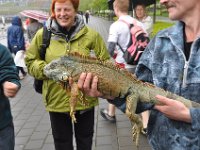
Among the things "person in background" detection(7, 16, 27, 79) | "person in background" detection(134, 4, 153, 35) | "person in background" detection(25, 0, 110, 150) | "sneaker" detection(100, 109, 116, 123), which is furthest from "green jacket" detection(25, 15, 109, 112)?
"person in background" detection(7, 16, 27, 79)

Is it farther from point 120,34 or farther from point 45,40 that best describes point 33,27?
point 45,40

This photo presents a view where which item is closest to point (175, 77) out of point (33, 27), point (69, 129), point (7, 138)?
point (7, 138)

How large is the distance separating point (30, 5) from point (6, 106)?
3814 inches

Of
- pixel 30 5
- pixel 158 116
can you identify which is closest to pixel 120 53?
pixel 158 116

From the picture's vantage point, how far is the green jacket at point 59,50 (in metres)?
3.79

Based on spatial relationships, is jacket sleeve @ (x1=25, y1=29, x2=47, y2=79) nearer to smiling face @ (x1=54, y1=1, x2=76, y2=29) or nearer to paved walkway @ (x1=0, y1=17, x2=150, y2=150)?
smiling face @ (x1=54, y1=1, x2=76, y2=29)

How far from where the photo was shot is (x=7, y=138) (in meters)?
3.28

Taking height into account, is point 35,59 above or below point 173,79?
below

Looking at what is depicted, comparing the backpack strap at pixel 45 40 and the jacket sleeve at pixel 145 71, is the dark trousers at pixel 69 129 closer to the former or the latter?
the backpack strap at pixel 45 40

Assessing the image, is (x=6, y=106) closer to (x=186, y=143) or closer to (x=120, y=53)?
(x=186, y=143)

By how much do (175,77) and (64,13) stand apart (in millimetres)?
1982

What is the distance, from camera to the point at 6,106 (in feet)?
10.8

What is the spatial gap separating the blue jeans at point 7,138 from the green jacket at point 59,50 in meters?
0.67

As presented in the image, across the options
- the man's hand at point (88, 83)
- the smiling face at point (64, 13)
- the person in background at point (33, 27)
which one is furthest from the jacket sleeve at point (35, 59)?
the person in background at point (33, 27)
